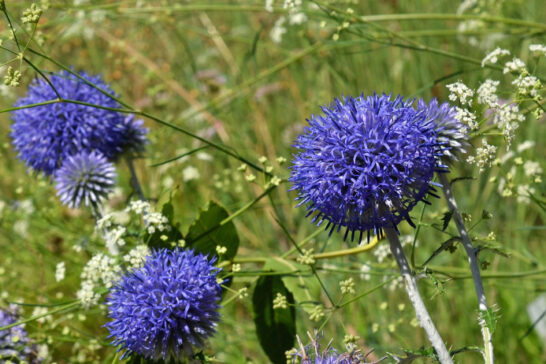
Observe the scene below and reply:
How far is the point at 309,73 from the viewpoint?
5012 mm

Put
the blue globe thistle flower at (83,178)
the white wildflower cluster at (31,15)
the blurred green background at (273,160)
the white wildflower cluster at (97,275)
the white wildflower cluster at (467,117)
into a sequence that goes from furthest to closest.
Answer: the blurred green background at (273,160)
the blue globe thistle flower at (83,178)
the white wildflower cluster at (97,275)
the white wildflower cluster at (31,15)
the white wildflower cluster at (467,117)

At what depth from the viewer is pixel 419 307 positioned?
1.77m

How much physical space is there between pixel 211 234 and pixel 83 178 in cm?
73

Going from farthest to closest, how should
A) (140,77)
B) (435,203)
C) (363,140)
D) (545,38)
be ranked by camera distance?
(140,77)
(435,203)
(545,38)
(363,140)

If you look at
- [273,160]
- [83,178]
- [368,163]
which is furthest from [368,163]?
[273,160]

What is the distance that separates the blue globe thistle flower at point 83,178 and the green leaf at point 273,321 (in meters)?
0.92

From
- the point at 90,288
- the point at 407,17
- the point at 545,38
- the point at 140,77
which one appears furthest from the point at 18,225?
the point at 545,38

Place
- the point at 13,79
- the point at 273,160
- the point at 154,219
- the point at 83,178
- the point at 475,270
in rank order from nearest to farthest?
the point at 475,270 < the point at 13,79 < the point at 154,219 < the point at 83,178 < the point at 273,160

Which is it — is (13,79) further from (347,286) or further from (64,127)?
(347,286)

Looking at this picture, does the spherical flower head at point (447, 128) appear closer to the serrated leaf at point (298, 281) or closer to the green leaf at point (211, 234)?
the serrated leaf at point (298, 281)

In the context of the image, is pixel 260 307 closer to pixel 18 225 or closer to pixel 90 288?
pixel 90 288

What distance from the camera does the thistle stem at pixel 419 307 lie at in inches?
68.7

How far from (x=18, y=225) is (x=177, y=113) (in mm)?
2112

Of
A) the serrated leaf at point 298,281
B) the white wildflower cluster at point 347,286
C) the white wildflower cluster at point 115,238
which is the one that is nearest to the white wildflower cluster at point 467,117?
the white wildflower cluster at point 347,286
